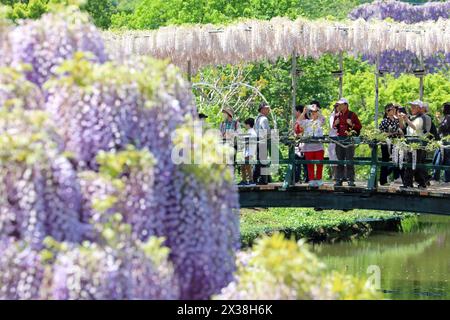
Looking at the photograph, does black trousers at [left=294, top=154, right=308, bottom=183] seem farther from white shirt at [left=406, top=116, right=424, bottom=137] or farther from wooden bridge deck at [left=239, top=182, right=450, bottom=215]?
white shirt at [left=406, top=116, right=424, bottom=137]

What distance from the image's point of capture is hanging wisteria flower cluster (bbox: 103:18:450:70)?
2552cm

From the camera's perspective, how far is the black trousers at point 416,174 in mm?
21312

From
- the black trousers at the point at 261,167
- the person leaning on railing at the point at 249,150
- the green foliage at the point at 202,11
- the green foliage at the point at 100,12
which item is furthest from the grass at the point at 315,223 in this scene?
the green foliage at the point at 100,12

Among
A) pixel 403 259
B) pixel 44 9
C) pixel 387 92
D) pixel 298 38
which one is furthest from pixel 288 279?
pixel 44 9

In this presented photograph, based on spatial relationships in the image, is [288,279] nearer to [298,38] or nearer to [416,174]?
[416,174]

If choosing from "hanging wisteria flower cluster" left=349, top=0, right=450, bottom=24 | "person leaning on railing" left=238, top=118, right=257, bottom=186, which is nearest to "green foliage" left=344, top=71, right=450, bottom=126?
"person leaning on railing" left=238, top=118, right=257, bottom=186

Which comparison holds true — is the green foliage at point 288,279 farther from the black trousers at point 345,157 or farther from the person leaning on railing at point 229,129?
the black trousers at point 345,157

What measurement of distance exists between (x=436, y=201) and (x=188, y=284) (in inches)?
473

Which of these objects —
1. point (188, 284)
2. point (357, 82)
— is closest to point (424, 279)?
point (357, 82)

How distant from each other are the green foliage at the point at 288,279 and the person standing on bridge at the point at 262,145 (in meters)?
12.5
